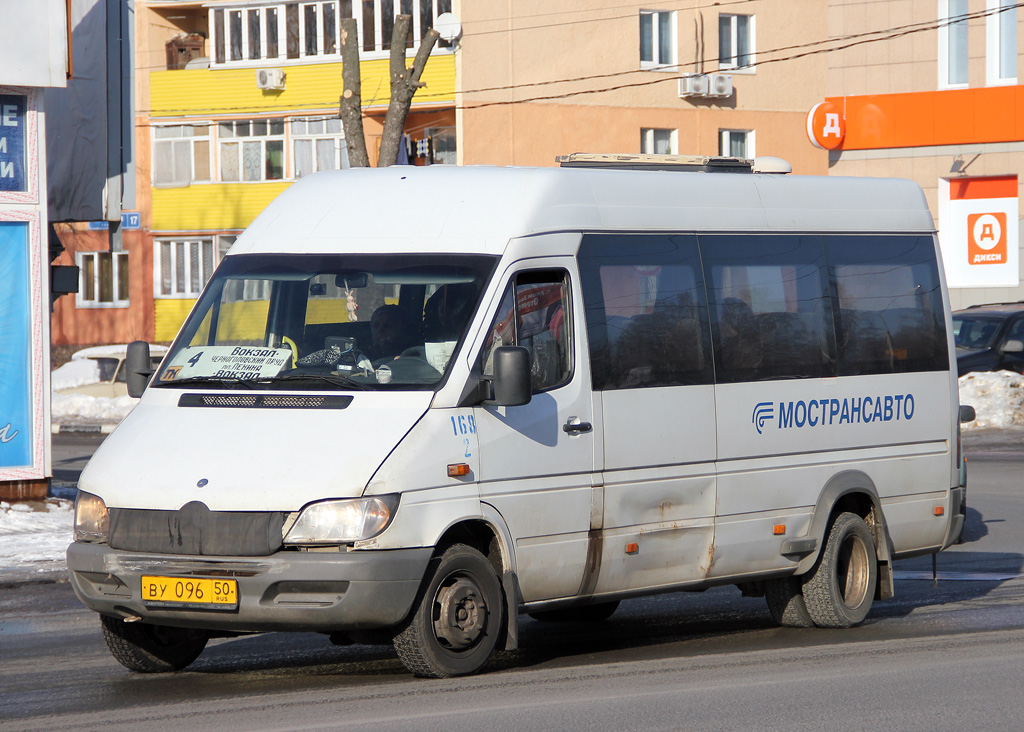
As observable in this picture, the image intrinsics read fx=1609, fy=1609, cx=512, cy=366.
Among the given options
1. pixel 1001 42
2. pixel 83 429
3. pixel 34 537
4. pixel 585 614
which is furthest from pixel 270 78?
pixel 585 614

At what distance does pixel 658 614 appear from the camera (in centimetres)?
1048

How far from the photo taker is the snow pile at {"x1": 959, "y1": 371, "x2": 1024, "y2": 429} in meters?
26.0

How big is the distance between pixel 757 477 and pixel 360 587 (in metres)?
2.95

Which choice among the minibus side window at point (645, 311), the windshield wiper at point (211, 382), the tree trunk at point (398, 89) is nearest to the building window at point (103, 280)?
the tree trunk at point (398, 89)

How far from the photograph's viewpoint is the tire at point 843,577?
9.69m

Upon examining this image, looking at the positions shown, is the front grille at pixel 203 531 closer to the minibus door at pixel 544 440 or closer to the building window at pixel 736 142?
the minibus door at pixel 544 440

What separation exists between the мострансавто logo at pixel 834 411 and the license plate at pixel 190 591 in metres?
3.38

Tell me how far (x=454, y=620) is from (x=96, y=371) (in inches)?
1500

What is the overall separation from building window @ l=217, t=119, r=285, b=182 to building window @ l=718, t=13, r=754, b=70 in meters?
12.9

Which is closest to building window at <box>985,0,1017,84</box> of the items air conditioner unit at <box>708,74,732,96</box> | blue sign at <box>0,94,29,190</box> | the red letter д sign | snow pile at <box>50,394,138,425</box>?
the red letter д sign

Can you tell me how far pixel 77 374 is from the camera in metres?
44.2

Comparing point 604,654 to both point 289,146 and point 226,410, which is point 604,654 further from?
point 289,146

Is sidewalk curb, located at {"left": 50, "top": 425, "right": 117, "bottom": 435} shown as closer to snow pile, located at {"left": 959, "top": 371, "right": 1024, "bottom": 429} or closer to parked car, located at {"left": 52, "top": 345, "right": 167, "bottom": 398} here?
parked car, located at {"left": 52, "top": 345, "right": 167, "bottom": 398}

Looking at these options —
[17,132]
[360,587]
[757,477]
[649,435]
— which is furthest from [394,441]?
[17,132]
